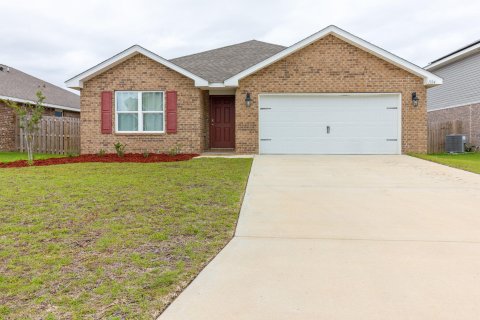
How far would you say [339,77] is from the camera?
14094 mm

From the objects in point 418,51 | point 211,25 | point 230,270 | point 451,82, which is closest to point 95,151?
point 230,270

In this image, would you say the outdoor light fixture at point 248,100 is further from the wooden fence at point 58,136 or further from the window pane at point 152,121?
the wooden fence at point 58,136

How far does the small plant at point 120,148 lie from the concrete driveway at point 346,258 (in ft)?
25.9

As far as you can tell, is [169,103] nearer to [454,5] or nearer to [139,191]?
[139,191]

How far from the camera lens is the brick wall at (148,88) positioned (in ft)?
47.3

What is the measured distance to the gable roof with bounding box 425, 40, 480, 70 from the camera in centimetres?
1828

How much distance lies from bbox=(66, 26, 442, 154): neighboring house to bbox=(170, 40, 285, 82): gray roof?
3.49 ft

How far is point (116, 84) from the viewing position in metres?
14.5

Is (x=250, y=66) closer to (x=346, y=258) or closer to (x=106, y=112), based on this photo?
(x=106, y=112)

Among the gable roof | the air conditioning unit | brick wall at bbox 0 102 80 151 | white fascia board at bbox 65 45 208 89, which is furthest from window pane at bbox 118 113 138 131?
the gable roof

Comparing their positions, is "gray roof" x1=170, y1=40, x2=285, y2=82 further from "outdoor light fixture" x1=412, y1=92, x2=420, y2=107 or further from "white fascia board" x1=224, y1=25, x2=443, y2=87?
"outdoor light fixture" x1=412, y1=92, x2=420, y2=107

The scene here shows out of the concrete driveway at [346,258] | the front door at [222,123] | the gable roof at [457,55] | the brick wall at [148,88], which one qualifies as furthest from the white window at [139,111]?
the gable roof at [457,55]

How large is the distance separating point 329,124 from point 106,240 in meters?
11.6

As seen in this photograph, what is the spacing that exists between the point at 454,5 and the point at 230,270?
853 inches
